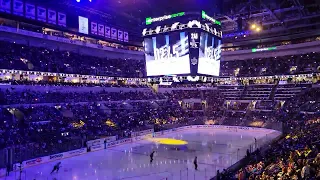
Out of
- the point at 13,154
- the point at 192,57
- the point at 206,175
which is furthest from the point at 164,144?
the point at 13,154

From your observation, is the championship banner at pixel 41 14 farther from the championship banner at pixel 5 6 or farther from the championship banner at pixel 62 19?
the championship banner at pixel 5 6

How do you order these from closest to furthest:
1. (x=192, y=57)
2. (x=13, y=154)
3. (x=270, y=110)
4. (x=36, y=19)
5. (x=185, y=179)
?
(x=185, y=179)
(x=13, y=154)
(x=192, y=57)
(x=36, y=19)
(x=270, y=110)

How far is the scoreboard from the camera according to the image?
25.7 m

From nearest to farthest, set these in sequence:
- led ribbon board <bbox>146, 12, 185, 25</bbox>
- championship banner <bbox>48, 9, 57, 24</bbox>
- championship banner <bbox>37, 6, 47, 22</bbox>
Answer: led ribbon board <bbox>146, 12, 185, 25</bbox> < championship banner <bbox>37, 6, 47, 22</bbox> < championship banner <bbox>48, 9, 57, 24</bbox>

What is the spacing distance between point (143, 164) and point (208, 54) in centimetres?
1199

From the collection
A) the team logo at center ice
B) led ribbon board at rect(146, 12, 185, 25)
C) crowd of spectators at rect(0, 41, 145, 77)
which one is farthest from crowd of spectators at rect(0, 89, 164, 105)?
the team logo at center ice

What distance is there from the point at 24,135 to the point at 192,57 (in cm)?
1676

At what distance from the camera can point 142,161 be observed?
2359 centimetres

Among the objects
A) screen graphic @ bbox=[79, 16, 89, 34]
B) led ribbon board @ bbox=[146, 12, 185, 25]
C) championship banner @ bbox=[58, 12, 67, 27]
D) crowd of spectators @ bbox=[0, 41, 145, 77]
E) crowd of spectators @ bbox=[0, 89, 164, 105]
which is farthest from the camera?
screen graphic @ bbox=[79, 16, 89, 34]

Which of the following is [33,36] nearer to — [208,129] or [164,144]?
[164,144]

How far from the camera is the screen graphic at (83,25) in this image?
47.6m

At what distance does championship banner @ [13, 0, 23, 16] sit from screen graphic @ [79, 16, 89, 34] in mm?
10439

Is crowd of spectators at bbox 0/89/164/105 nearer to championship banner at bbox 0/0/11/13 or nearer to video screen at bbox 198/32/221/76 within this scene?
championship banner at bbox 0/0/11/13

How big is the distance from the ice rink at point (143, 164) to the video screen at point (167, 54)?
7.72 m
